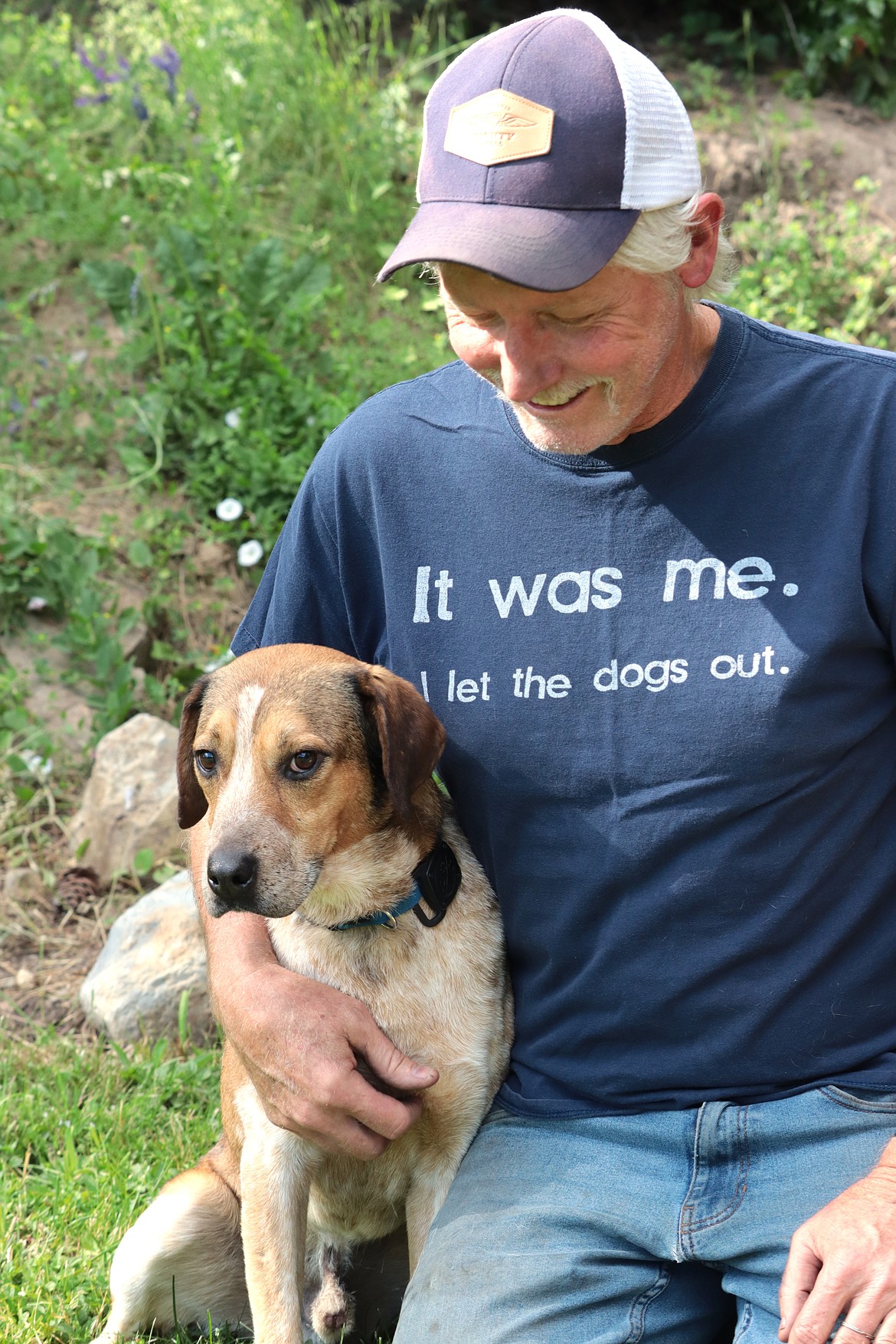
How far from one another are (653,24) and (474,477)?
19.4 ft

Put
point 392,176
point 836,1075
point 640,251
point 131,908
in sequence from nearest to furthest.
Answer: point 640,251 → point 836,1075 → point 131,908 → point 392,176

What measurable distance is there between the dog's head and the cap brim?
2.85 ft

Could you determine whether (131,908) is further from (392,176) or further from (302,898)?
(392,176)

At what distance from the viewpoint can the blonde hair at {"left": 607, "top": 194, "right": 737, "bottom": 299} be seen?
8.14 feet

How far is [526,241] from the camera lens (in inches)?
92.8

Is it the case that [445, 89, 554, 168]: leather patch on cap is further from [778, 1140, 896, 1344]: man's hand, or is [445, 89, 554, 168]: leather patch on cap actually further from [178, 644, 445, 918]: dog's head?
[778, 1140, 896, 1344]: man's hand

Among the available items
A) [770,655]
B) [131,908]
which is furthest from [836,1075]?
[131,908]

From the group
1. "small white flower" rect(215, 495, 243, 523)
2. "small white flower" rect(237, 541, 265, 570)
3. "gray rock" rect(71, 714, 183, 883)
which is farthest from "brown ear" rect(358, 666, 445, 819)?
"small white flower" rect(215, 495, 243, 523)

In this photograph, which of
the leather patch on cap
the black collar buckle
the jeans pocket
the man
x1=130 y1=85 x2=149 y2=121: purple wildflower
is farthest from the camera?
x1=130 y1=85 x2=149 y2=121: purple wildflower

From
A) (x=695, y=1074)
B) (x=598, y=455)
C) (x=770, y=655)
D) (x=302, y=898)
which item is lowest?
(x=695, y=1074)

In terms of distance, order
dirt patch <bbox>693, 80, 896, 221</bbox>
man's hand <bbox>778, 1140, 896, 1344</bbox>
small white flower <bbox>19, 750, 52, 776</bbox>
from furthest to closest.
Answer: dirt patch <bbox>693, 80, 896, 221</bbox> → small white flower <bbox>19, 750, 52, 776</bbox> → man's hand <bbox>778, 1140, 896, 1344</bbox>

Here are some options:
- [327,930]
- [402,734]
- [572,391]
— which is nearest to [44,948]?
[327,930]

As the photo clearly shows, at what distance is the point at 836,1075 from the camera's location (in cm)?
267

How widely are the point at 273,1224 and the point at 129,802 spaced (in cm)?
207
